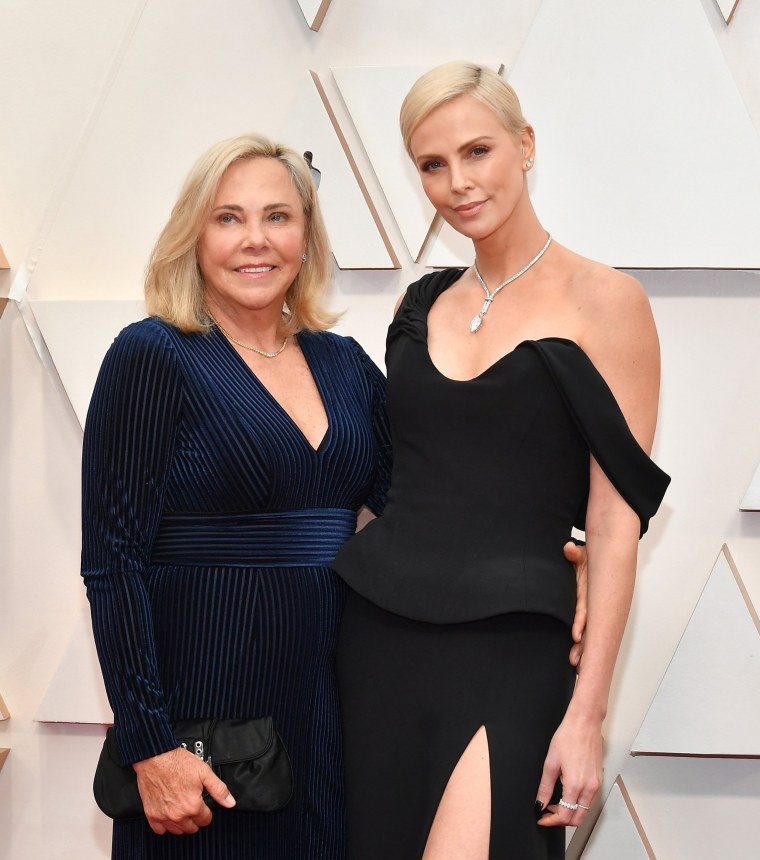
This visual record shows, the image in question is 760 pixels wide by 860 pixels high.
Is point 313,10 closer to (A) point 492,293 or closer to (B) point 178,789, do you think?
(A) point 492,293

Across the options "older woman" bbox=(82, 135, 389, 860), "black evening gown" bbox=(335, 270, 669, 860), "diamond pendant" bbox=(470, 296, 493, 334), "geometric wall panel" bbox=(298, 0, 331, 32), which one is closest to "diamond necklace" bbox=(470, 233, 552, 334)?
"diamond pendant" bbox=(470, 296, 493, 334)

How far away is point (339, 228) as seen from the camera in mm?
2625

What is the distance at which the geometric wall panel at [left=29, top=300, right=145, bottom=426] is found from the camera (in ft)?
8.87

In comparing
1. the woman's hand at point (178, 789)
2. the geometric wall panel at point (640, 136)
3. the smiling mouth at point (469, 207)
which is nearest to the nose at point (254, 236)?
the smiling mouth at point (469, 207)

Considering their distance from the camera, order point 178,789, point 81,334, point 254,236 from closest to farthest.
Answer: point 178,789
point 254,236
point 81,334

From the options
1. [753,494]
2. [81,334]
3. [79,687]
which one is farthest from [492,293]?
[79,687]

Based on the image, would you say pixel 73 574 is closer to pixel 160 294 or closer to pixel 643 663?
pixel 160 294

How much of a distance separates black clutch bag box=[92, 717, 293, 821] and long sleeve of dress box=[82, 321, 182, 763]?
0.20ft

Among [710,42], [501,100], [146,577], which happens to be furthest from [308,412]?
[710,42]

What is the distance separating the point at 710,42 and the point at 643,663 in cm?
144

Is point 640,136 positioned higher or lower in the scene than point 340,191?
lower

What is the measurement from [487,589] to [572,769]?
0.31m

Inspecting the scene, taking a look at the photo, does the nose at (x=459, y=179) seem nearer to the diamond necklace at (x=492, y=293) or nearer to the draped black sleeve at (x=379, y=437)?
the diamond necklace at (x=492, y=293)

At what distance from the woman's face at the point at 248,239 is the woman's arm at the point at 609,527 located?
63cm
